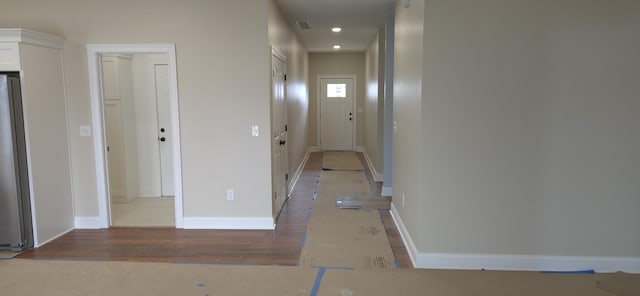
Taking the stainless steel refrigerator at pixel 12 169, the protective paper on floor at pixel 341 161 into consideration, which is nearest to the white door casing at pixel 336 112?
the protective paper on floor at pixel 341 161

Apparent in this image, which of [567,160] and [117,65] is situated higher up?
[117,65]

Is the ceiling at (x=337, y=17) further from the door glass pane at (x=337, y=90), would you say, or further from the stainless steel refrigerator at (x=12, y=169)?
the stainless steel refrigerator at (x=12, y=169)

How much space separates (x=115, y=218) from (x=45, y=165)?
1058 mm

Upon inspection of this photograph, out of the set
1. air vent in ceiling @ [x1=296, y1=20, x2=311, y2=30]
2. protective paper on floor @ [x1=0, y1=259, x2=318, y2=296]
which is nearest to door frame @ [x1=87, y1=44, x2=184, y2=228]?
protective paper on floor @ [x1=0, y1=259, x2=318, y2=296]

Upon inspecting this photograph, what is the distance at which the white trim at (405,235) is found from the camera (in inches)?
138

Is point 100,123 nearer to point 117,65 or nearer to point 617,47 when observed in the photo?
point 117,65

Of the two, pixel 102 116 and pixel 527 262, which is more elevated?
pixel 102 116

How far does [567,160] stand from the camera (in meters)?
3.21

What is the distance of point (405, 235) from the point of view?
156 inches

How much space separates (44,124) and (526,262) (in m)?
4.62

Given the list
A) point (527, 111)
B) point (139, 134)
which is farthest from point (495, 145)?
point (139, 134)

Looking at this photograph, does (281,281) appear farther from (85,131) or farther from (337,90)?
(337,90)

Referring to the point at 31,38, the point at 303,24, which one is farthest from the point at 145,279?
the point at 303,24

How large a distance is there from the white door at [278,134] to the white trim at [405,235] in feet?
4.50
